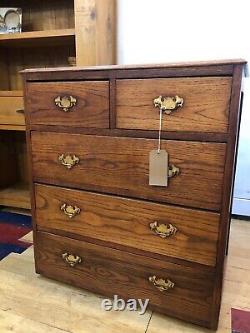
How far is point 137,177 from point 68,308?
0.57 meters

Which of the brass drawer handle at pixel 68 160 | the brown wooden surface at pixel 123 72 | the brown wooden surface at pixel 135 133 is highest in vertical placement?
the brown wooden surface at pixel 123 72

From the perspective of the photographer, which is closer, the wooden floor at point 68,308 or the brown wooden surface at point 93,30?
the wooden floor at point 68,308

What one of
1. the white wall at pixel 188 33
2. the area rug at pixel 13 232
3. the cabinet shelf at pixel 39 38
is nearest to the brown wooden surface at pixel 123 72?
the cabinet shelf at pixel 39 38

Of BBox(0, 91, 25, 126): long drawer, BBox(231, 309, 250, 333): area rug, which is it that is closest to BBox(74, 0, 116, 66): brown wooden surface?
BBox(0, 91, 25, 126): long drawer

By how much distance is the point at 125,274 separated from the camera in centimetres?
101

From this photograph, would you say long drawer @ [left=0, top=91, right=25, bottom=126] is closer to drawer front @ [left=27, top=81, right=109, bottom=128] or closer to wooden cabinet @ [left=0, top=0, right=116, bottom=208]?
wooden cabinet @ [left=0, top=0, right=116, bottom=208]

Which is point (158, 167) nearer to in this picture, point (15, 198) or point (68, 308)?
point (68, 308)

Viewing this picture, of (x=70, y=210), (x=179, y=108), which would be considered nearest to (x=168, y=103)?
(x=179, y=108)

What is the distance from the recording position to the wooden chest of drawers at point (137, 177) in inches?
31.2

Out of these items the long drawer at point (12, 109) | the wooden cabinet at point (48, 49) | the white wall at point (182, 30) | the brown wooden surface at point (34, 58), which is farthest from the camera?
the brown wooden surface at point (34, 58)

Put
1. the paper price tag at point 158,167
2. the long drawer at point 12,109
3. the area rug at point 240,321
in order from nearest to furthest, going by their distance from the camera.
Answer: the paper price tag at point 158,167 → the area rug at point 240,321 → the long drawer at point 12,109

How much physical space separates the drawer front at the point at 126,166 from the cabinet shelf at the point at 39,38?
2.30 feet

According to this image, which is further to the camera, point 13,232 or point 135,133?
point 13,232

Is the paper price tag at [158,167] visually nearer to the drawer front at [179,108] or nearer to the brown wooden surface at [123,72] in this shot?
the drawer front at [179,108]
